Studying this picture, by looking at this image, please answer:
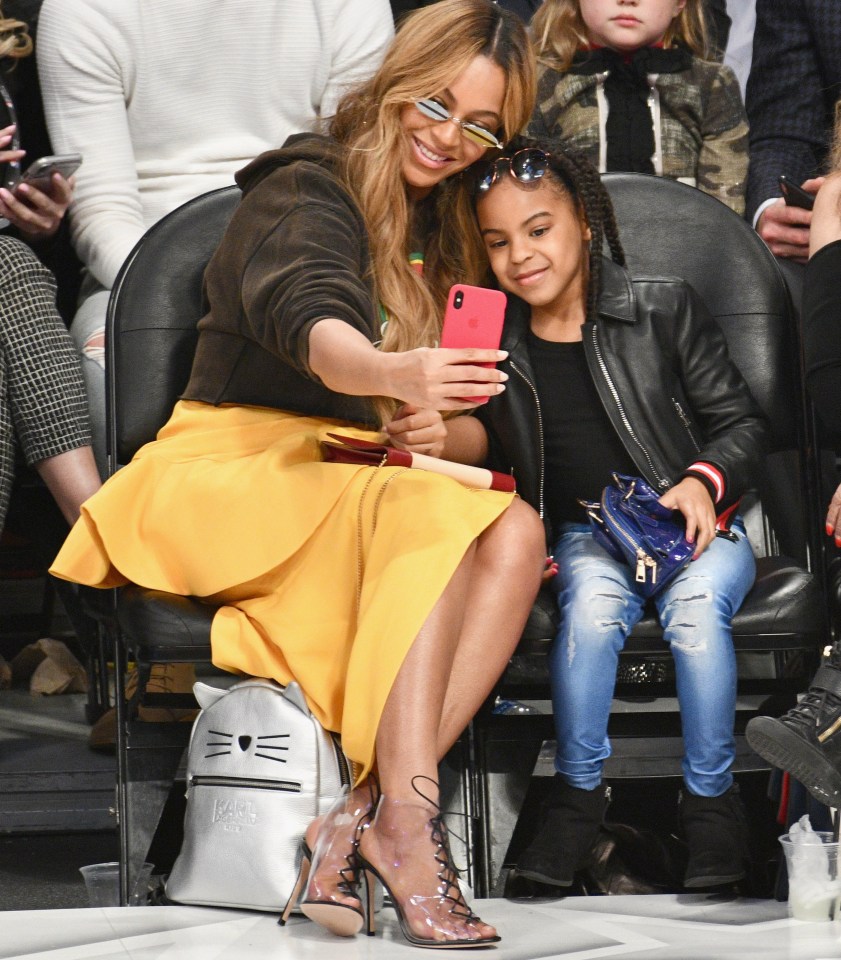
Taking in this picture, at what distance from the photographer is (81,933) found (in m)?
2.08

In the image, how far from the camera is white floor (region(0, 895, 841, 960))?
1959 millimetres

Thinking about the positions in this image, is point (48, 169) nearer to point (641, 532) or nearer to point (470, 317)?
point (470, 317)

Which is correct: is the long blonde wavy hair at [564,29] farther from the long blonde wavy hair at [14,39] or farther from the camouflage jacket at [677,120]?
the long blonde wavy hair at [14,39]

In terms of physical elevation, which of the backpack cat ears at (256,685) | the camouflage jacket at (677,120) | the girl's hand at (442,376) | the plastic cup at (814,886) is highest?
the camouflage jacket at (677,120)

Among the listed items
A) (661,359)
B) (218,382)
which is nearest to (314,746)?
(218,382)

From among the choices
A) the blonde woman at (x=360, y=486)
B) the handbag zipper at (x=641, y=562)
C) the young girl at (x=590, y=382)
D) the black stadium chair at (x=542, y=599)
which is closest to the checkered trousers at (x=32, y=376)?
the black stadium chair at (x=542, y=599)

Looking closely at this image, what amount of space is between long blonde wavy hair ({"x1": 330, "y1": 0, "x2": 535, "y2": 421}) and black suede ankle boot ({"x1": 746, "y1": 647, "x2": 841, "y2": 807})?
85cm

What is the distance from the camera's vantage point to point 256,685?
7.14 feet

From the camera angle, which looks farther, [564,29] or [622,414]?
[564,29]

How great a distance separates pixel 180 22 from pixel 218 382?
3.84 feet

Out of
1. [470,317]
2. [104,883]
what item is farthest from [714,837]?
[104,883]

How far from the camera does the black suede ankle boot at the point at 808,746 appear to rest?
2043 millimetres

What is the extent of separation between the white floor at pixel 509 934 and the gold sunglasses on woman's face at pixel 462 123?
127 centimetres

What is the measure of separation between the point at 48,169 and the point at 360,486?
114 cm
